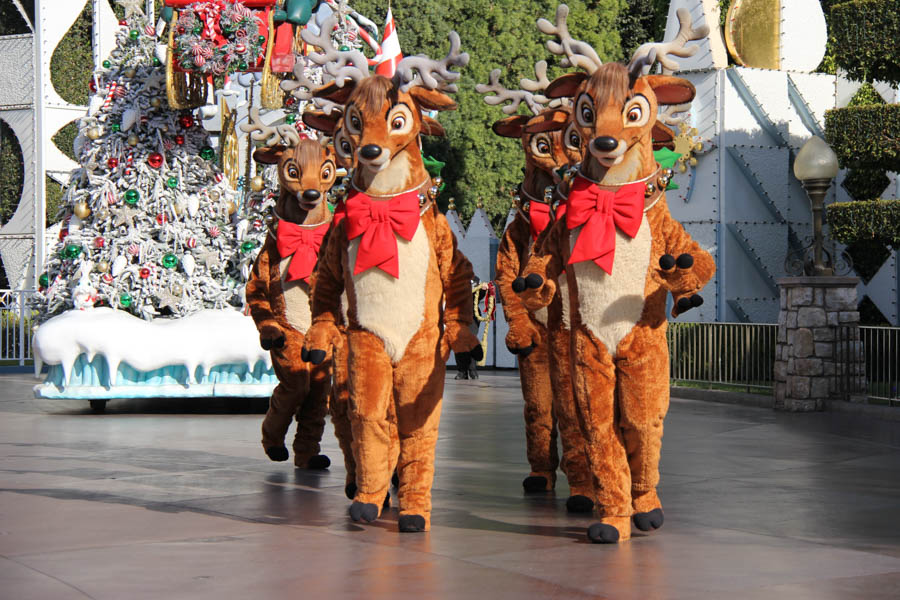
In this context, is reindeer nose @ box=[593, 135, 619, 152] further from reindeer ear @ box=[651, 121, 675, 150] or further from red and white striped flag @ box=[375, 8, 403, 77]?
red and white striped flag @ box=[375, 8, 403, 77]

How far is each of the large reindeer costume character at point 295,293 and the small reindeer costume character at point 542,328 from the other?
137cm

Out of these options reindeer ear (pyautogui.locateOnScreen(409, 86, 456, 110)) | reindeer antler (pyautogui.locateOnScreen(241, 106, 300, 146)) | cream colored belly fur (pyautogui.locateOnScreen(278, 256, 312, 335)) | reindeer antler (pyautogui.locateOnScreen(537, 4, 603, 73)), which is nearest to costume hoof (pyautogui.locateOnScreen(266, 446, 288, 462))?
cream colored belly fur (pyautogui.locateOnScreen(278, 256, 312, 335))

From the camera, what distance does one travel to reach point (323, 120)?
7047 mm

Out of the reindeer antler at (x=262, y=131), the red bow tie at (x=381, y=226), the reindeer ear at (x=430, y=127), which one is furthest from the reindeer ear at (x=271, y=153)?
the red bow tie at (x=381, y=226)

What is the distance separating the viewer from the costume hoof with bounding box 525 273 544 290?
19.8 feet

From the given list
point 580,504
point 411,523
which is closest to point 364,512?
point 411,523

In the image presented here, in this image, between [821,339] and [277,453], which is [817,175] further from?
[277,453]

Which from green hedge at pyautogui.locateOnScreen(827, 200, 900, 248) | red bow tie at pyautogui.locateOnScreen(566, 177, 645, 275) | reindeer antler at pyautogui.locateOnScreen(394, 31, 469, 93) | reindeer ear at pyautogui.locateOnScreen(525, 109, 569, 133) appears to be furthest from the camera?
green hedge at pyautogui.locateOnScreen(827, 200, 900, 248)

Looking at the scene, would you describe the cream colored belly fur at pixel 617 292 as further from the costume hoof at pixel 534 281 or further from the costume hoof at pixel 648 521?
the costume hoof at pixel 648 521

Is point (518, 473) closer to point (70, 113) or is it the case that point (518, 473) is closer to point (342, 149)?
point (342, 149)

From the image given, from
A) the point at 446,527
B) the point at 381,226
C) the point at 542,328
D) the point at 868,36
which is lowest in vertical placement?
the point at 446,527

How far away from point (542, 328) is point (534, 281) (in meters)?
1.48

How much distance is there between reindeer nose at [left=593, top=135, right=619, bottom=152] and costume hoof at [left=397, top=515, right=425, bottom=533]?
2.01 meters

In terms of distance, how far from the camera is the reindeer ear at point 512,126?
8211 mm
